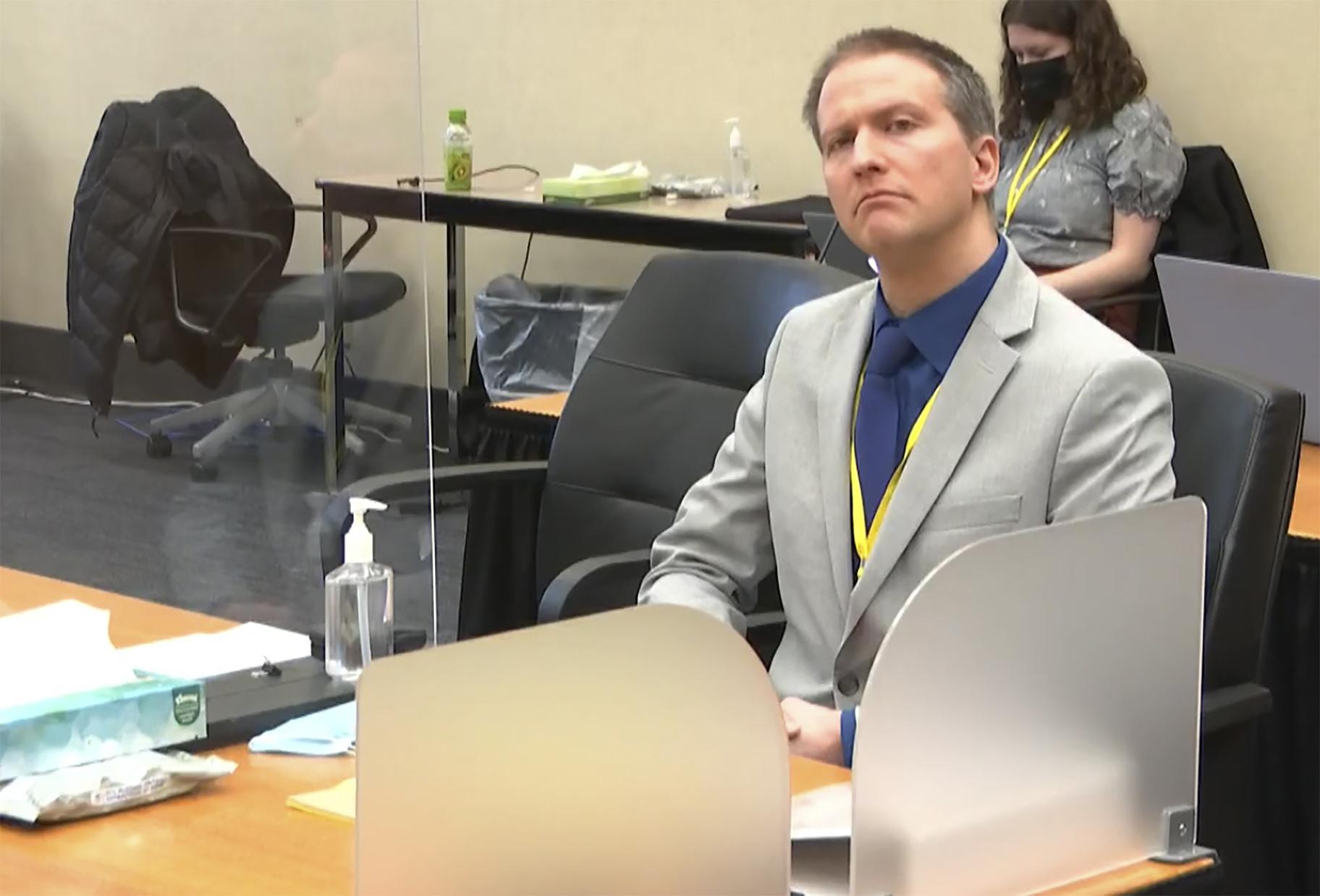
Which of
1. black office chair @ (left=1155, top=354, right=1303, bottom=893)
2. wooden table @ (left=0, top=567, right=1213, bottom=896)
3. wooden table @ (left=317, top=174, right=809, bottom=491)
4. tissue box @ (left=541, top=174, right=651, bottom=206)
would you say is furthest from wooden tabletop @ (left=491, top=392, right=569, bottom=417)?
tissue box @ (left=541, top=174, right=651, bottom=206)

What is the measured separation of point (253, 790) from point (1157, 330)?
312cm

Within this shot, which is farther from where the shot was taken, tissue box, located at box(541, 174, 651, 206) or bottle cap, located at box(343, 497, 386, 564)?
tissue box, located at box(541, 174, 651, 206)

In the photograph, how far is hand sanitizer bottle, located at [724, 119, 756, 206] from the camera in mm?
5414

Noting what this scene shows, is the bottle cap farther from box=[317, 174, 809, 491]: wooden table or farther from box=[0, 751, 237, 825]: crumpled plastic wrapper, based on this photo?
box=[317, 174, 809, 491]: wooden table

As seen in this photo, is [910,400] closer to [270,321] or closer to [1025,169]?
[270,321]

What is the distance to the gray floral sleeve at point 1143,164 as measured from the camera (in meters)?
4.18

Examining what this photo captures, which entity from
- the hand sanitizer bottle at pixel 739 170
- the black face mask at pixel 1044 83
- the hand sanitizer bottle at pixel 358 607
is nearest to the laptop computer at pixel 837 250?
the black face mask at pixel 1044 83

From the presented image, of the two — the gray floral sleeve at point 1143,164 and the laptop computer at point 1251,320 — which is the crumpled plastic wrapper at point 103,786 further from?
the gray floral sleeve at point 1143,164

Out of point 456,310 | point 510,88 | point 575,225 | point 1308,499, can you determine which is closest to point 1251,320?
point 1308,499

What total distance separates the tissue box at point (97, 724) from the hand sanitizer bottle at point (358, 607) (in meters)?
0.25

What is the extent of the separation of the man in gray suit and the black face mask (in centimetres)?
245

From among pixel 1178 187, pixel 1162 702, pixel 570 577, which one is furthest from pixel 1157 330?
pixel 1162 702

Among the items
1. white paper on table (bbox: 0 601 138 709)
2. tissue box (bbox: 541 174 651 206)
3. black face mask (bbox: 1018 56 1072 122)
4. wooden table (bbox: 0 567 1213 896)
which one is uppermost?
black face mask (bbox: 1018 56 1072 122)

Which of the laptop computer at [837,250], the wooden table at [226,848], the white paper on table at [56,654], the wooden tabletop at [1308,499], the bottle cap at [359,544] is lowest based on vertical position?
the wooden table at [226,848]
